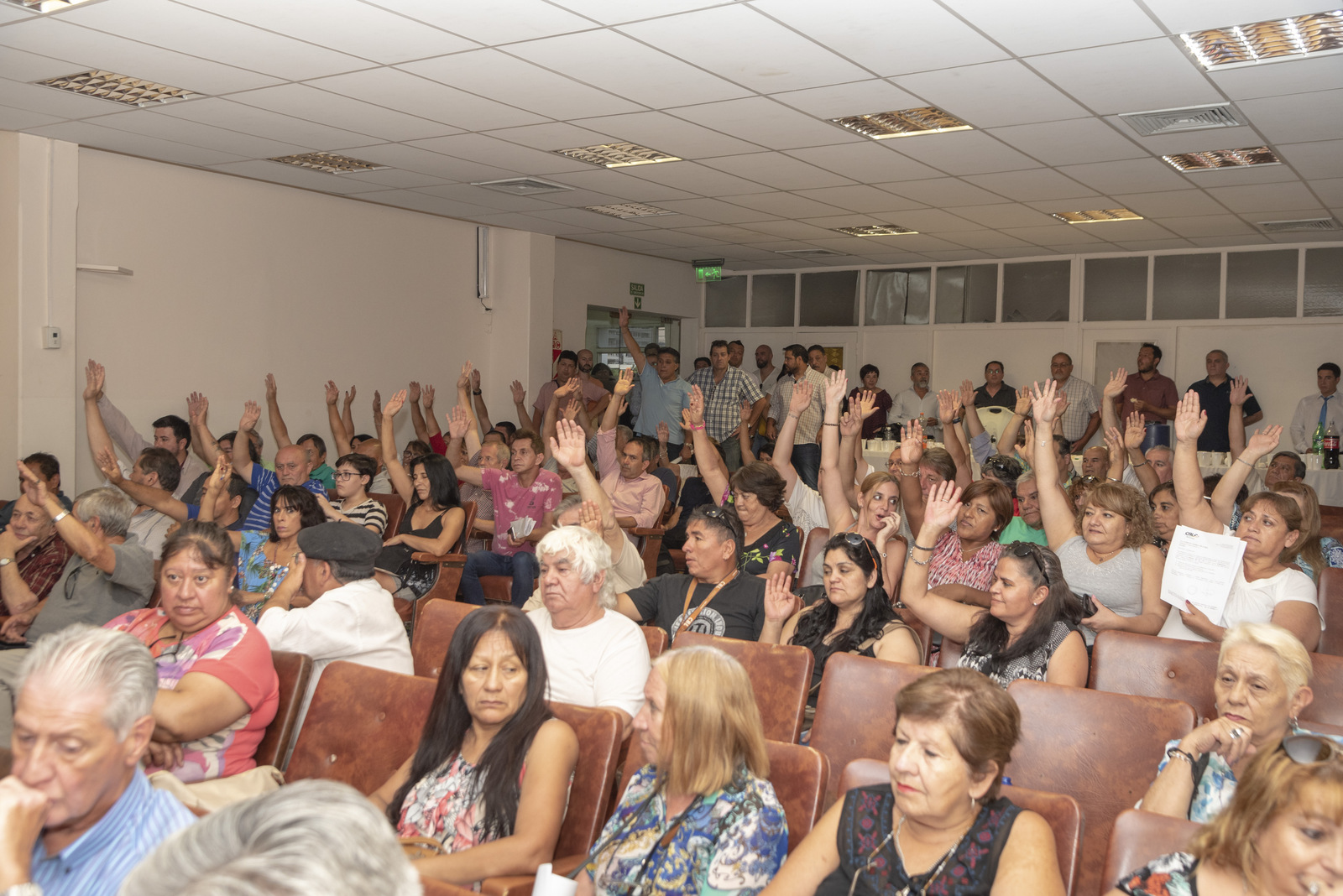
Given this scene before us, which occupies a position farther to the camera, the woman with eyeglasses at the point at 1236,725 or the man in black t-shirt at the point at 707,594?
the man in black t-shirt at the point at 707,594

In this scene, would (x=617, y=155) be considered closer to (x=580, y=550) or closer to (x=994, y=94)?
(x=994, y=94)

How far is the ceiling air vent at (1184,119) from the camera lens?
5172 millimetres

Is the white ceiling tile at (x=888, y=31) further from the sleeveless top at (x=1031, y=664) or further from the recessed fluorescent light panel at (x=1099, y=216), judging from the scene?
the recessed fluorescent light panel at (x=1099, y=216)

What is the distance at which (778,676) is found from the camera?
280 centimetres

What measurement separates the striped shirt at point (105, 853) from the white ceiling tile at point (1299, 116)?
17.9ft

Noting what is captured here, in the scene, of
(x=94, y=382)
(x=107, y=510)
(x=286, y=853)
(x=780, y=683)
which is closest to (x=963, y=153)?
(x=780, y=683)

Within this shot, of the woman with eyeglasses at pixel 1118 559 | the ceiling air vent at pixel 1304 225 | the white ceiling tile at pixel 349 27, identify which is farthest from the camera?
the ceiling air vent at pixel 1304 225

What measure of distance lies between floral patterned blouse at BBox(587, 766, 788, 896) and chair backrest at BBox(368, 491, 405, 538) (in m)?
3.97

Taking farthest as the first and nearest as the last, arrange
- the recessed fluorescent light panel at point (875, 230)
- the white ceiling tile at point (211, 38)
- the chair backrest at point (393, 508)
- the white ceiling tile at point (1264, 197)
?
1. the recessed fluorescent light panel at point (875, 230)
2. the white ceiling tile at point (1264, 197)
3. the chair backrest at point (393, 508)
4. the white ceiling tile at point (211, 38)

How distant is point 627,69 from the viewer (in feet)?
15.7

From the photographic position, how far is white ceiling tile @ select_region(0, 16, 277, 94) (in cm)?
447

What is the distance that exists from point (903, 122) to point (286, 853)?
5.44 metres

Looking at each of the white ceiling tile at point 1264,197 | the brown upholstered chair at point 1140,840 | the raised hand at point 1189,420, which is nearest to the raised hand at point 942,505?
the raised hand at point 1189,420

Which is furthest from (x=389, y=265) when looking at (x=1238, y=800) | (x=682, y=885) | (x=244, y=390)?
(x=1238, y=800)
